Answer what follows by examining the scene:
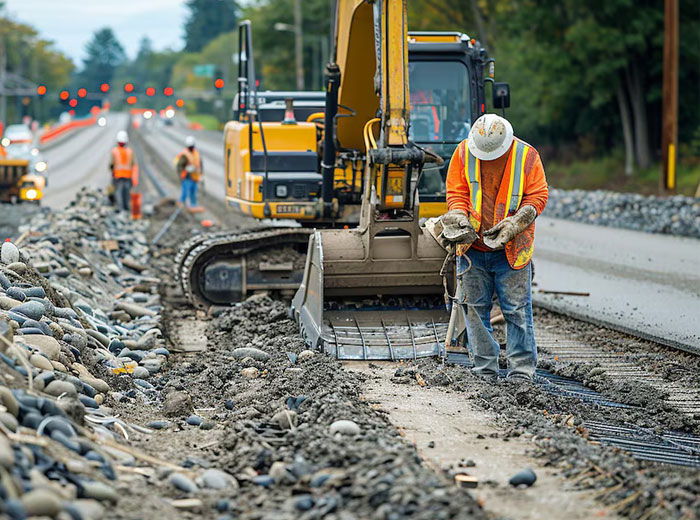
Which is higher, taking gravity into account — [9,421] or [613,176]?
[613,176]

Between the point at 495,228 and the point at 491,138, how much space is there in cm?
66

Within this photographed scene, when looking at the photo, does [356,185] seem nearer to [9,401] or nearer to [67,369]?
[67,369]

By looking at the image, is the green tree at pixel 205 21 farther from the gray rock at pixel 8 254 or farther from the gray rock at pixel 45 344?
the gray rock at pixel 45 344

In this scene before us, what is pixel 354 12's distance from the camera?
9.91m

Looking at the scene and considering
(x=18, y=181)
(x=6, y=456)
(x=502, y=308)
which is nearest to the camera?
(x=6, y=456)

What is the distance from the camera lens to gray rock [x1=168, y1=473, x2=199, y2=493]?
5.28 m

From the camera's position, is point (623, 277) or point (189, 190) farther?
point (189, 190)

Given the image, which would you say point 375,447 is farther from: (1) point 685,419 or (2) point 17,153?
(2) point 17,153

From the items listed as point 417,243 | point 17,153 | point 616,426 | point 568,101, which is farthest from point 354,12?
point 568,101

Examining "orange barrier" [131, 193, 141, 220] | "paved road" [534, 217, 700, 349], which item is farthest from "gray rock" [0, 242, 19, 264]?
"orange barrier" [131, 193, 141, 220]

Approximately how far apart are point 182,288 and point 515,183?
577 cm

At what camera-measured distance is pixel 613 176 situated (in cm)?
3703

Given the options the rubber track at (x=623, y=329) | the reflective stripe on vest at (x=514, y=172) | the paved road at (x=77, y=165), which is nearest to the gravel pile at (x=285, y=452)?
the reflective stripe on vest at (x=514, y=172)

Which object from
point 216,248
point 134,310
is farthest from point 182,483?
point 216,248
